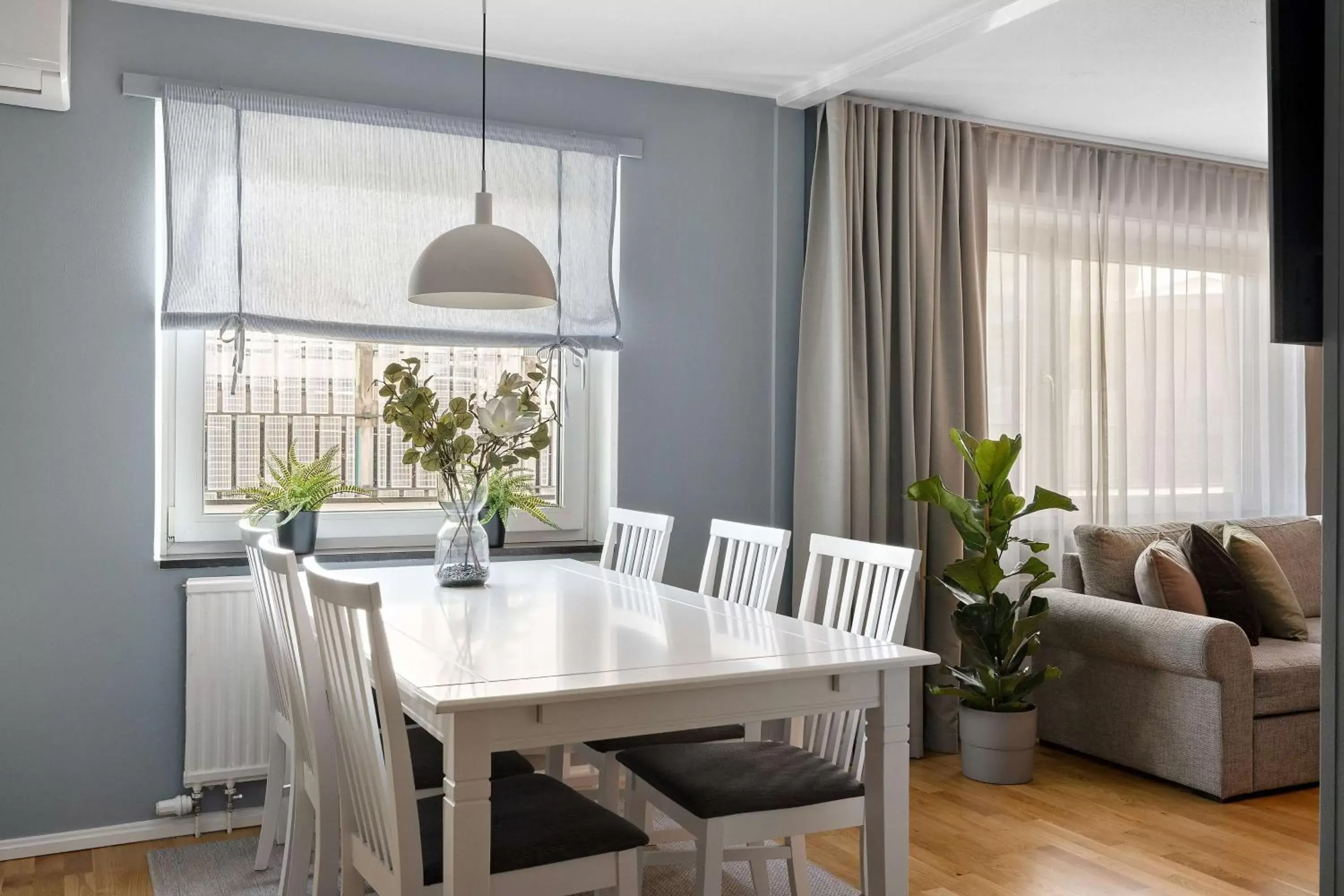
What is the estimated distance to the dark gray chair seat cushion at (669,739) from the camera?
2.89 meters

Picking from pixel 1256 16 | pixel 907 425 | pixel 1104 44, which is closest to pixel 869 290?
pixel 907 425

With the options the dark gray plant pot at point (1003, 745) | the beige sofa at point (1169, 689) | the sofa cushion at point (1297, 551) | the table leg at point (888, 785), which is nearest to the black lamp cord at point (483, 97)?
the table leg at point (888, 785)

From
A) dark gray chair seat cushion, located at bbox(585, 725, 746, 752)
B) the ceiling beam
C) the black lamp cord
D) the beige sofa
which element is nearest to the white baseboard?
dark gray chair seat cushion, located at bbox(585, 725, 746, 752)

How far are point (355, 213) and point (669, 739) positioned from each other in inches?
76.0

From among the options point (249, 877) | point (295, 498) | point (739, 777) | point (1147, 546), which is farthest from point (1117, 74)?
point (249, 877)

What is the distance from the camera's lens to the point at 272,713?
309cm

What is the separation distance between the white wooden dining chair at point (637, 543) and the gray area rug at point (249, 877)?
0.82m

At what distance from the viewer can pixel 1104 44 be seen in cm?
374

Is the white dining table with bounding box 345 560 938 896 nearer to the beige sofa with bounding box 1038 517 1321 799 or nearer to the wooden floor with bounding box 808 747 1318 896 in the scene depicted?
the wooden floor with bounding box 808 747 1318 896

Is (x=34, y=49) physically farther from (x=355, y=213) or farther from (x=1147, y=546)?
(x=1147, y=546)

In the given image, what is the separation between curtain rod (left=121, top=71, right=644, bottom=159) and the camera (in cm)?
333

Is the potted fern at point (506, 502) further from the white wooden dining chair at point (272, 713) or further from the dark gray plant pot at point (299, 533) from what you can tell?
the white wooden dining chair at point (272, 713)

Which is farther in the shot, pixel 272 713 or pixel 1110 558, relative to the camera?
pixel 1110 558

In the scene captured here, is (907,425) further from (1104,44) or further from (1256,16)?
(1256,16)
